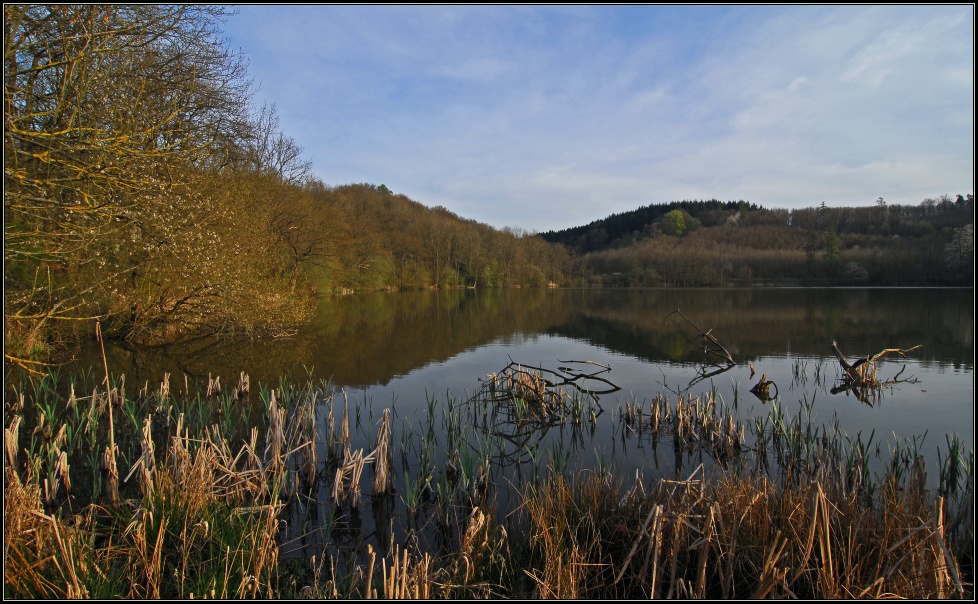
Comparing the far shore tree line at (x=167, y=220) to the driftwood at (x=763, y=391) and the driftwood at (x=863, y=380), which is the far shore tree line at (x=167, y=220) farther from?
the driftwood at (x=763, y=391)

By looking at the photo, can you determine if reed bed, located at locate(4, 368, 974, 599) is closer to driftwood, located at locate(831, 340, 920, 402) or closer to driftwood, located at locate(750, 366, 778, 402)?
driftwood, located at locate(750, 366, 778, 402)

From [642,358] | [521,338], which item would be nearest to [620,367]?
[642,358]

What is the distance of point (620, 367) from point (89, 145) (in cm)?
1220

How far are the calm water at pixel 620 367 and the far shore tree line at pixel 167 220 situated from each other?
188 cm

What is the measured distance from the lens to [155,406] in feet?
25.7

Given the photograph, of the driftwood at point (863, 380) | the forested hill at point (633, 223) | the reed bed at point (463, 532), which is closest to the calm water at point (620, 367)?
the driftwood at point (863, 380)

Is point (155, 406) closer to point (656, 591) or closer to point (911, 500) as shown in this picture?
point (656, 591)

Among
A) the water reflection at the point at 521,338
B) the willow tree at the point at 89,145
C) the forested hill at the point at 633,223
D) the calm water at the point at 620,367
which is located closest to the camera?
the willow tree at the point at 89,145

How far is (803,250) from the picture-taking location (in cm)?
8112

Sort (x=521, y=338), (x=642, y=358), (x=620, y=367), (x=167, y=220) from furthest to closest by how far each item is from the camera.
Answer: (x=521, y=338)
(x=642, y=358)
(x=620, y=367)
(x=167, y=220)

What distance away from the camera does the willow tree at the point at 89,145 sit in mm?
5805

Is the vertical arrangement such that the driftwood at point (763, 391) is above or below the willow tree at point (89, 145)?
below

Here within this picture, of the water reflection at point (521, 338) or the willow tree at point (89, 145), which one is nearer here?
the willow tree at point (89, 145)

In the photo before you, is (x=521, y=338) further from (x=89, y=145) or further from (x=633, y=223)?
(x=633, y=223)
